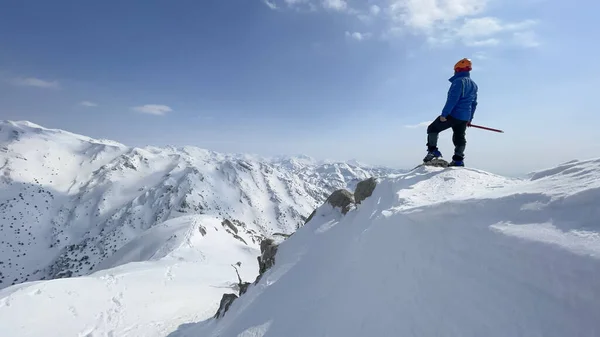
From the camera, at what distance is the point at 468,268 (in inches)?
175

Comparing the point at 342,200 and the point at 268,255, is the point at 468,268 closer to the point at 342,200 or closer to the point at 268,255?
the point at 342,200

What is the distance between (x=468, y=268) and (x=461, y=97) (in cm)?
655

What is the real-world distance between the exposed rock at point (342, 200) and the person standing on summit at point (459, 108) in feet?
18.3

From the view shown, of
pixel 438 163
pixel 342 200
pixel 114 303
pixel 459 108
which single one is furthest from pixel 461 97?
pixel 114 303

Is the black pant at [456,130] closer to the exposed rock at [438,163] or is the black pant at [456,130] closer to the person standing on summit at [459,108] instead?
the person standing on summit at [459,108]

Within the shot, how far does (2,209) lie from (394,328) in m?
287

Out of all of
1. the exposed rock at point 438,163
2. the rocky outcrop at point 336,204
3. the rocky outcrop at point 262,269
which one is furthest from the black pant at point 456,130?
the rocky outcrop at point 262,269

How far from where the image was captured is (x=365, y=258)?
7129 mm

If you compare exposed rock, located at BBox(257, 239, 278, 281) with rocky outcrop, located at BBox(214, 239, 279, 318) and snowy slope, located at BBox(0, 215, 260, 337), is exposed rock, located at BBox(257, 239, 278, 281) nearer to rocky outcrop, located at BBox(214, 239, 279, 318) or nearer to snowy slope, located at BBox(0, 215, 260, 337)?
rocky outcrop, located at BBox(214, 239, 279, 318)

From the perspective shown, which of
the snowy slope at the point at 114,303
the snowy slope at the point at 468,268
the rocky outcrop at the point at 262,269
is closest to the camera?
the snowy slope at the point at 468,268


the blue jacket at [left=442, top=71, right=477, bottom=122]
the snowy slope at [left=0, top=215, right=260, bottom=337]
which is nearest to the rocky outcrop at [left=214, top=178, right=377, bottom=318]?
the blue jacket at [left=442, top=71, right=477, bottom=122]

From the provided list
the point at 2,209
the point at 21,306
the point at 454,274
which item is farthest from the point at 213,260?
the point at 2,209

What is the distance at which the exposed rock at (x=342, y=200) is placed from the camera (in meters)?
14.0

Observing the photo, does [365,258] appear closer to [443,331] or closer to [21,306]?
[443,331]
